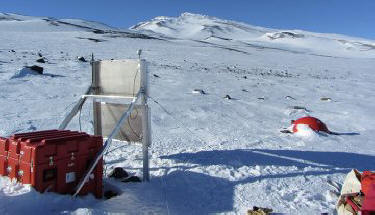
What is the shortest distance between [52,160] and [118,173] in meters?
1.40

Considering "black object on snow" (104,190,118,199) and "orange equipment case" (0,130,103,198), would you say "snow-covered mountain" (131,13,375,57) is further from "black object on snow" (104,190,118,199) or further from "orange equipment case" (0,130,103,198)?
"orange equipment case" (0,130,103,198)

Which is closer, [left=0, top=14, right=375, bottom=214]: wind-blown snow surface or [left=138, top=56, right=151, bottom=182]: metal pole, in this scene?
[left=0, top=14, right=375, bottom=214]: wind-blown snow surface

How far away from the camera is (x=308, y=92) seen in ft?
58.3

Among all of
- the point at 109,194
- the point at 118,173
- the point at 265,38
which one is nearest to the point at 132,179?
the point at 118,173

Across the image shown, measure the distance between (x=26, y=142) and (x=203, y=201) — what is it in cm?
208

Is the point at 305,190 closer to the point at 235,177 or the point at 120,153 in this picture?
the point at 235,177

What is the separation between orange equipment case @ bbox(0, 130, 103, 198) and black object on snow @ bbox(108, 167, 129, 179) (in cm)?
71

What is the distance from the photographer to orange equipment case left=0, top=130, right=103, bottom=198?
14.2 feet

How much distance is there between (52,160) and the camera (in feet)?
14.5

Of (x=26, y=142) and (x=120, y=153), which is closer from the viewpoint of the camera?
(x=26, y=142)

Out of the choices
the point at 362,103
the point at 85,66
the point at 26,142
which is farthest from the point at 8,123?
the point at 362,103

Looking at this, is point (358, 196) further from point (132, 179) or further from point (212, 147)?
point (212, 147)

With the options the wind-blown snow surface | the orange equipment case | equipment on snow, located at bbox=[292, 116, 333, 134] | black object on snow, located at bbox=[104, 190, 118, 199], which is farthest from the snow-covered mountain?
the orange equipment case

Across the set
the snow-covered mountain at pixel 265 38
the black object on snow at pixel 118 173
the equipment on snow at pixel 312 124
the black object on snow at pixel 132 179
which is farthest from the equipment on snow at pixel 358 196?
the snow-covered mountain at pixel 265 38
